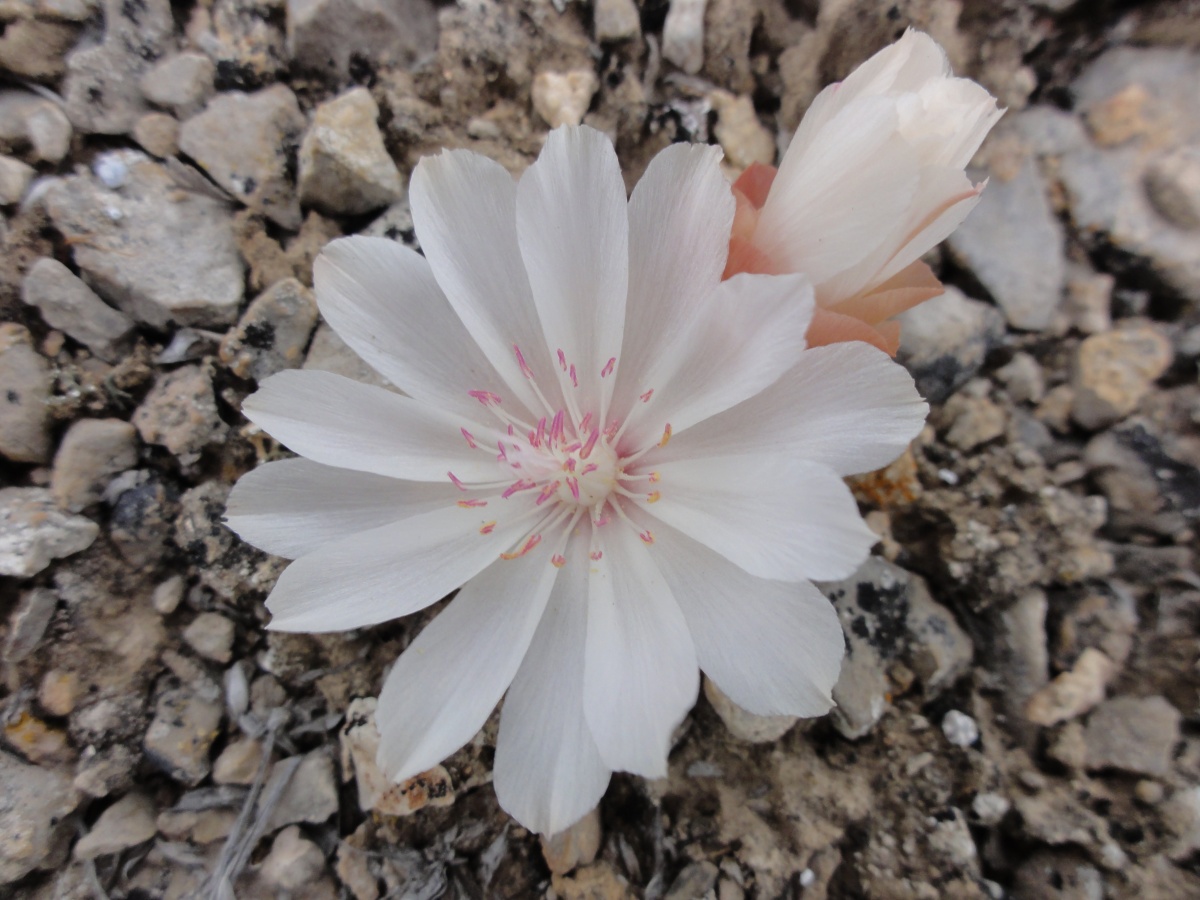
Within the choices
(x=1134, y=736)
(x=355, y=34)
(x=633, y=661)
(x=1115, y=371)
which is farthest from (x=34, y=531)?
(x=1115, y=371)

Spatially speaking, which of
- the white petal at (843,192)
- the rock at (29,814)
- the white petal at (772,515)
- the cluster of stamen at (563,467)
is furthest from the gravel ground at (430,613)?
the white petal at (843,192)

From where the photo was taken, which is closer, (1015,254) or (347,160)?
(347,160)

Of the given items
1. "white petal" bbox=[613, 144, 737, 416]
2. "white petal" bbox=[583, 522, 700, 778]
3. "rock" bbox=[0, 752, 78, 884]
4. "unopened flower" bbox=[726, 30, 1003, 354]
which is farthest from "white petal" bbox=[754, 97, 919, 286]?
"rock" bbox=[0, 752, 78, 884]

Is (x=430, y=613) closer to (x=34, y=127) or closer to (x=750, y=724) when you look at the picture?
(x=750, y=724)

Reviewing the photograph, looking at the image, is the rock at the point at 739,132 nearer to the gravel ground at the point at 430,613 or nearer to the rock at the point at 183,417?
the gravel ground at the point at 430,613

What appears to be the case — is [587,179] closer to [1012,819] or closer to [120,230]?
[120,230]

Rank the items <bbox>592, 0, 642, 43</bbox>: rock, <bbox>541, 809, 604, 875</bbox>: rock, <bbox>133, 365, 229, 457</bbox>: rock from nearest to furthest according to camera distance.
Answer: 1. <bbox>541, 809, 604, 875</bbox>: rock
2. <bbox>133, 365, 229, 457</bbox>: rock
3. <bbox>592, 0, 642, 43</bbox>: rock

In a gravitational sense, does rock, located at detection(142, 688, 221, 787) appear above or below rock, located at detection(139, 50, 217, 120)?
below

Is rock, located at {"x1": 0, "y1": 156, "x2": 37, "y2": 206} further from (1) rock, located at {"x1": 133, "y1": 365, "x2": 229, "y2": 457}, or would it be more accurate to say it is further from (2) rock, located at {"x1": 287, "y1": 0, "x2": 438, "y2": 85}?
(2) rock, located at {"x1": 287, "y1": 0, "x2": 438, "y2": 85}
